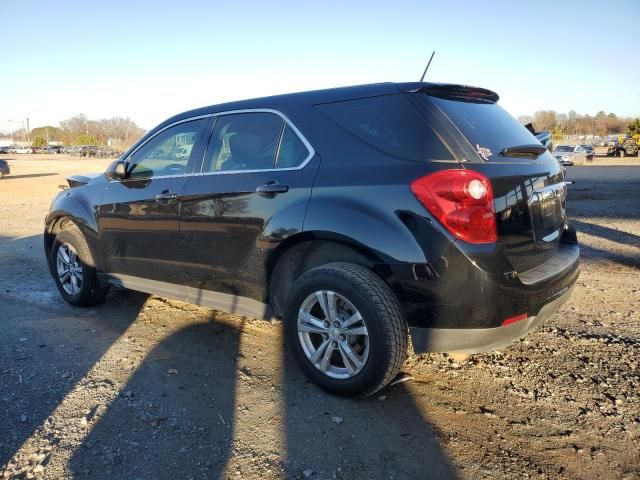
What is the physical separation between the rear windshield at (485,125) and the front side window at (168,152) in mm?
1898

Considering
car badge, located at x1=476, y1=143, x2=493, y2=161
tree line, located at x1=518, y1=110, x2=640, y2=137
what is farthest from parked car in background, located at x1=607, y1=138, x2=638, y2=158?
car badge, located at x1=476, y1=143, x2=493, y2=161

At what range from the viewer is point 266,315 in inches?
135

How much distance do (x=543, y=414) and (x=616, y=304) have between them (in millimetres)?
2353

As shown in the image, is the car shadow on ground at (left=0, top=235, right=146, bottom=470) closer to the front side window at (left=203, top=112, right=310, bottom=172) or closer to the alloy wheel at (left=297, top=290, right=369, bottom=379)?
the alloy wheel at (left=297, top=290, right=369, bottom=379)

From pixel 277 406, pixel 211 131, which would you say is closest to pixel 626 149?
pixel 211 131

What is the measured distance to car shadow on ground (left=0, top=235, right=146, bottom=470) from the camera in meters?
2.85

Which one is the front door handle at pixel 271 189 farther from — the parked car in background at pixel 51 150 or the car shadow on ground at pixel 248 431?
the parked car in background at pixel 51 150

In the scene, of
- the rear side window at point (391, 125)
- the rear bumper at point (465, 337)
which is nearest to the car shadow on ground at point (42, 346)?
the rear bumper at point (465, 337)

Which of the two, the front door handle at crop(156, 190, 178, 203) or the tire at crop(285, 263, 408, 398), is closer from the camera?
the tire at crop(285, 263, 408, 398)

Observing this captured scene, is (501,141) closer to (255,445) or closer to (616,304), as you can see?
(255,445)

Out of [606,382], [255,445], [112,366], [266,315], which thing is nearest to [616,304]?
[606,382]

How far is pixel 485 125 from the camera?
10.2ft

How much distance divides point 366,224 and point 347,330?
0.63 metres

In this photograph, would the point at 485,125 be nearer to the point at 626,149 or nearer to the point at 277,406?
the point at 277,406
